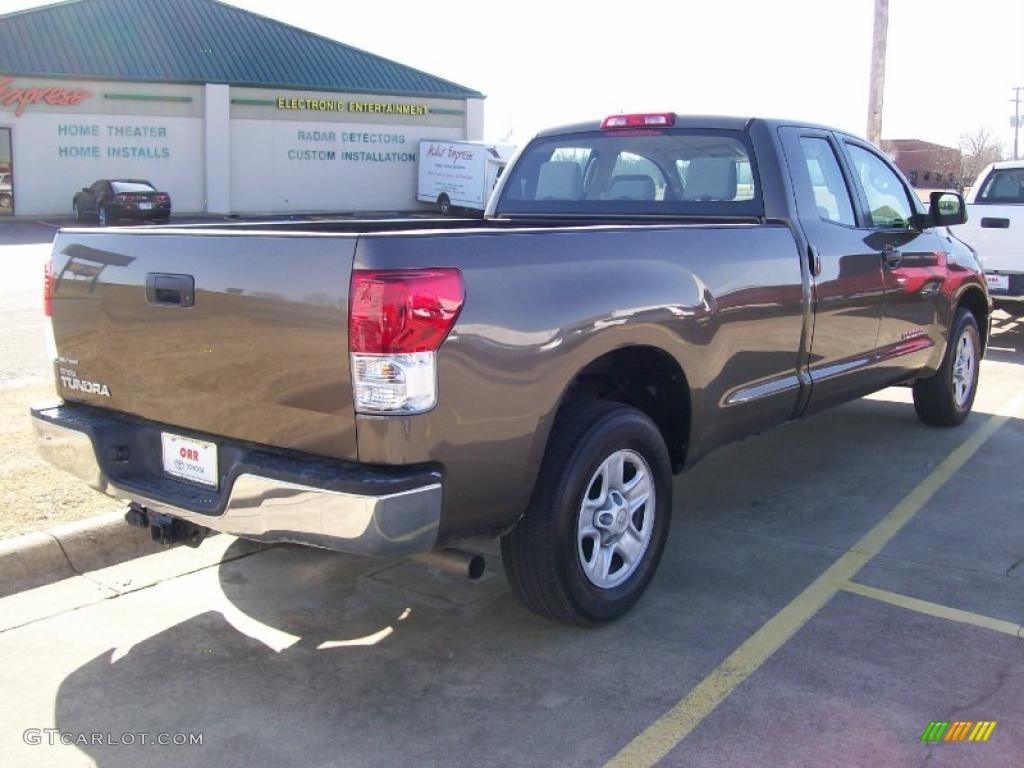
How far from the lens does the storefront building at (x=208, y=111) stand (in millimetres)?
33031

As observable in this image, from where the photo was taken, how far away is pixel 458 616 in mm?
4312

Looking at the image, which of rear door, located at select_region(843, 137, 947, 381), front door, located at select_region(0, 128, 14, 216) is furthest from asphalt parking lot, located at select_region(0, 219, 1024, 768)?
front door, located at select_region(0, 128, 14, 216)

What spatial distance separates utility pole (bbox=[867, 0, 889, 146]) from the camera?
17.4m

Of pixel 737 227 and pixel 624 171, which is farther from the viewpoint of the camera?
pixel 624 171

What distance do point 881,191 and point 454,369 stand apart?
13.0 ft

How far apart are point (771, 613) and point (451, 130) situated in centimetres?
3881

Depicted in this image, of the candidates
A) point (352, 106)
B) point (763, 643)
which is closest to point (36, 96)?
point (352, 106)

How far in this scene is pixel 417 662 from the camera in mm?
3898

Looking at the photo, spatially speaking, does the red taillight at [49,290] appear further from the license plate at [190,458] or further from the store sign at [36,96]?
the store sign at [36,96]

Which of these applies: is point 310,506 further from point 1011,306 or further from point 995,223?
point 1011,306

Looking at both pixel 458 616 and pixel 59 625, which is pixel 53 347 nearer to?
pixel 59 625

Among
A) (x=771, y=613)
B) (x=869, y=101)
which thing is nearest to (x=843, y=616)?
(x=771, y=613)

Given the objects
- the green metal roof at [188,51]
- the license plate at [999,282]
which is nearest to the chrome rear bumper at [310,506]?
Answer: the license plate at [999,282]

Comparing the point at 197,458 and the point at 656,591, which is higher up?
the point at 197,458
